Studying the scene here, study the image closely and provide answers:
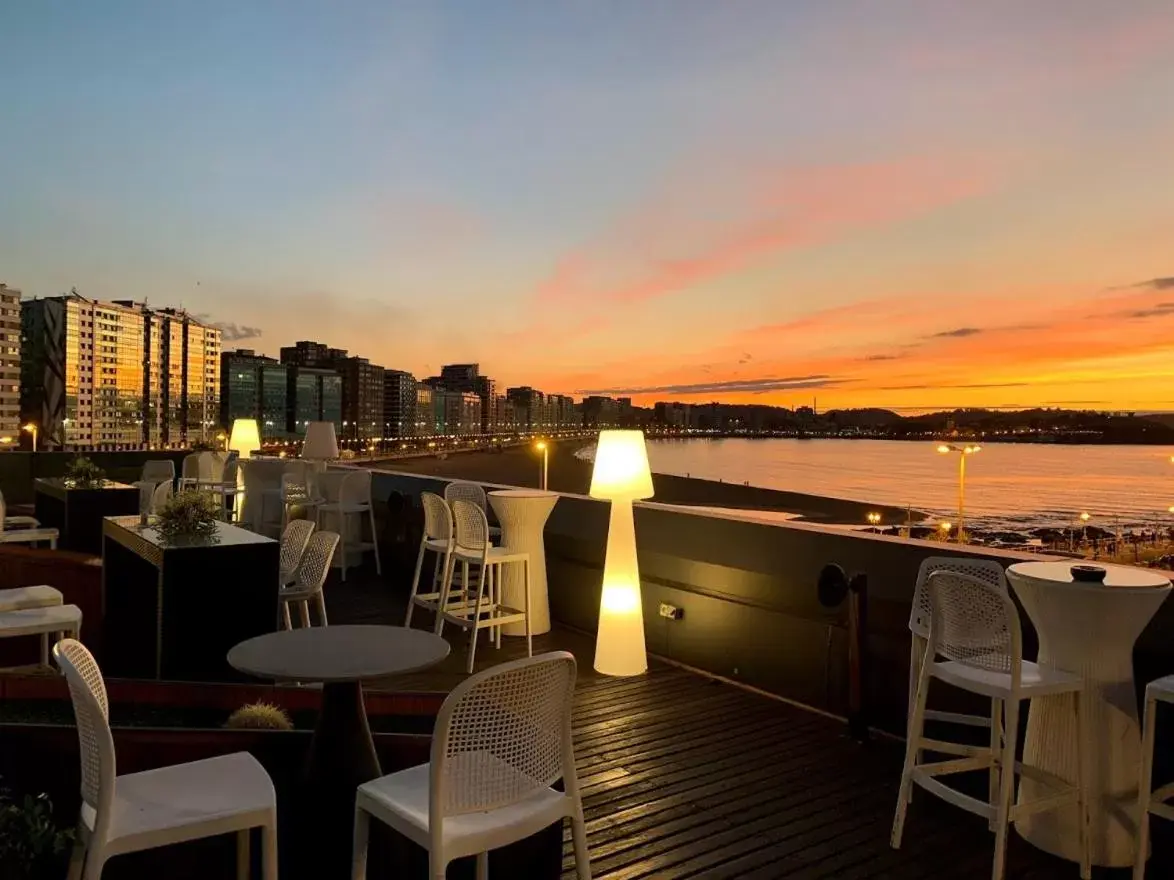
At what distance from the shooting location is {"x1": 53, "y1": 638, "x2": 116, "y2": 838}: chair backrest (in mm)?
1569

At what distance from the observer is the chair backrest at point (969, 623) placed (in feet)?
8.36

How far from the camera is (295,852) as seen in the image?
6.97ft

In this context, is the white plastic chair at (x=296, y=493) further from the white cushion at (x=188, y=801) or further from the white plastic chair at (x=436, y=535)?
the white cushion at (x=188, y=801)

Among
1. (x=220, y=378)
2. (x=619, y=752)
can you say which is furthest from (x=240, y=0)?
(x=220, y=378)

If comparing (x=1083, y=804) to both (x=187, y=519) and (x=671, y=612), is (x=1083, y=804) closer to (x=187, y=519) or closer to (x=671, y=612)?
(x=671, y=612)

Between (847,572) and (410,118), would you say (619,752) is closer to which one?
(847,572)

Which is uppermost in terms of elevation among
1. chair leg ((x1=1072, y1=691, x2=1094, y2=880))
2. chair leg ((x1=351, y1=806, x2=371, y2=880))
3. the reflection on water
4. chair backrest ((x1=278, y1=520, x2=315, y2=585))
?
chair backrest ((x1=278, y1=520, x2=315, y2=585))

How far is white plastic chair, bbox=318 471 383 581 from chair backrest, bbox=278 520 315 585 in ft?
10.5

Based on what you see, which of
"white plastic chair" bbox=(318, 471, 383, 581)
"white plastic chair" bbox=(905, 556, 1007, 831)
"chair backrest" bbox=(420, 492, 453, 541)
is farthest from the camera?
"white plastic chair" bbox=(318, 471, 383, 581)

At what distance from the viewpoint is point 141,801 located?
1.74 meters

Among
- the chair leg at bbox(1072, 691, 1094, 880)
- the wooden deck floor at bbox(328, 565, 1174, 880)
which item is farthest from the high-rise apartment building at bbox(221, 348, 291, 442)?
the chair leg at bbox(1072, 691, 1094, 880)

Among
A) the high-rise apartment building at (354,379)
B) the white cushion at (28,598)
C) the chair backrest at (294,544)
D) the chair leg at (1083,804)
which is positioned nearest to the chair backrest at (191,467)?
the chair backrest at (294,544)

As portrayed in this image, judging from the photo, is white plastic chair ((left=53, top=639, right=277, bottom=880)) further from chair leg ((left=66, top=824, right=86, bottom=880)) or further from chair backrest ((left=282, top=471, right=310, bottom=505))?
chair backrest ((left=282, top=471, right=310, bottom=505))

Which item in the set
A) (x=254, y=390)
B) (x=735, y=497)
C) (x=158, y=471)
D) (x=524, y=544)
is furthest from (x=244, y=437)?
(x=254, y=390)
